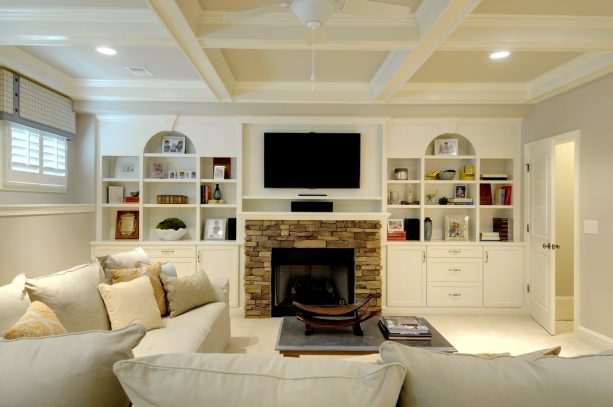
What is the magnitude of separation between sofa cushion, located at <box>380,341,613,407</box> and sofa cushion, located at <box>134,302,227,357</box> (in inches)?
65.2

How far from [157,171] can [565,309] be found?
18.1 ft

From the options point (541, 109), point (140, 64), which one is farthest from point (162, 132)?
point (541, 109)

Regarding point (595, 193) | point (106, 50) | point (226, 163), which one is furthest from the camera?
point (226, 163)

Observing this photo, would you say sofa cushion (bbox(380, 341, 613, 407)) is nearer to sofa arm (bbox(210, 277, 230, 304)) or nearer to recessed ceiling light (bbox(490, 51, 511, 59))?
sofa arm (bbox(210, 277, 230, 304))

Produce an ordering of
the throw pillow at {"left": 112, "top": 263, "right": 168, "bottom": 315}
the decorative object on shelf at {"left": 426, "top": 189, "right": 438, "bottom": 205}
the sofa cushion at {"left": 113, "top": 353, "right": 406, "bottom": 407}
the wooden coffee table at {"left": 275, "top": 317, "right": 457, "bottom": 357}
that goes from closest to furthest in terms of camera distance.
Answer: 1. the sofa cushion at {"left": 113, "top": 353, "right": 406, "bottom": 407}
2. the wooden coffee table at {"left": 275, "top": 317, "right": 457, "bottom": 357}
3. the throw pillow at {"left": 112, "top": 263, "right": 168, "bottom": 315}
4. the decorative object on shelf at {"left": 426, "top": 189, "right": 438, "bottom": 205}

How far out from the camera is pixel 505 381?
0.94 meters

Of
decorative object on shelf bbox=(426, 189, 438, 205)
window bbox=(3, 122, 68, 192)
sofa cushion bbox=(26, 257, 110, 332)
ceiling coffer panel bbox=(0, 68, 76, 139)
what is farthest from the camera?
decorative object on shelf bbox=(426, 189, 438, 205)

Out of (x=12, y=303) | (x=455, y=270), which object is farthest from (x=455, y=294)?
(x=12, y=303)

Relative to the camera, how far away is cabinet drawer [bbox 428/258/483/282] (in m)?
4.61

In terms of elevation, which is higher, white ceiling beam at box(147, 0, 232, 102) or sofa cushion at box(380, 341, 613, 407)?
white ceiling beam at box(147, 0, 232, 102)

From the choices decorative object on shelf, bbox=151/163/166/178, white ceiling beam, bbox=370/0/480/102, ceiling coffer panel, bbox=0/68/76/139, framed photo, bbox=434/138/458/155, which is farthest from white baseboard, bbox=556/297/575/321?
ceiling coffer panel, bbox=0/68/76/139

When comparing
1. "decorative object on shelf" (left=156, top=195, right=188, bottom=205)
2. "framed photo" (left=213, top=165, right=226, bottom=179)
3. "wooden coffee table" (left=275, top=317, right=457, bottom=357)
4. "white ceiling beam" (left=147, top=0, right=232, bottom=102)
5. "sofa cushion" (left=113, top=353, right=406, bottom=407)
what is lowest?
"wooden coffee table" (left=275, top=317, right=457, bottom=357)

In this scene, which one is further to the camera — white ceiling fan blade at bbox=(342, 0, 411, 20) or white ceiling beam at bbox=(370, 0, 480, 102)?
white ceiling beam at bbox=(370, 0, 480, 102)

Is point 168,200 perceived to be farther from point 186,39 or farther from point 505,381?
point 505,381
